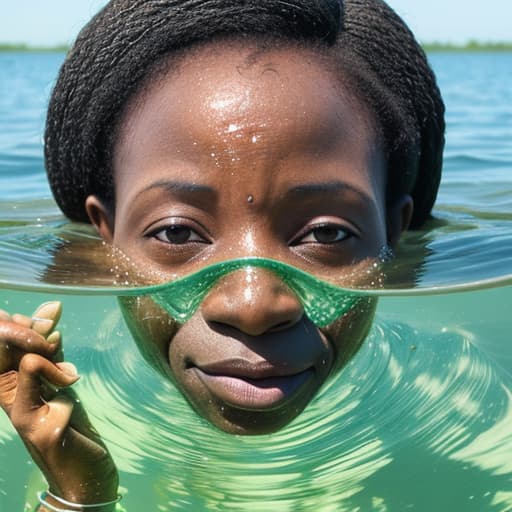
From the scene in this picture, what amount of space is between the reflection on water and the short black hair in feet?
1.86

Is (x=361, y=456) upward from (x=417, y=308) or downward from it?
downward

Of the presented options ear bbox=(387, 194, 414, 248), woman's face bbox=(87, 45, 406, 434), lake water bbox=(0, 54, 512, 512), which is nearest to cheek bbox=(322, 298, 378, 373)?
woman's face bbox=(87, 45, 406, 434)

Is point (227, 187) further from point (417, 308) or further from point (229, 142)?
point (417, 308)

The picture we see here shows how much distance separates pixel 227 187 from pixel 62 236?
146 centimetres

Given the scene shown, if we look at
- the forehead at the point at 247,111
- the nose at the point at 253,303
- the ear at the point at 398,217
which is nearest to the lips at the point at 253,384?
the nose at the point at 253,303

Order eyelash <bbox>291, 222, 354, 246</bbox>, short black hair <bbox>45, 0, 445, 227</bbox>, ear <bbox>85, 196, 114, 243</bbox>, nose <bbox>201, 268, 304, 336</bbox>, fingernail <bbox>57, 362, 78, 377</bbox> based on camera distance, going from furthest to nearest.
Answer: ear <bbox>85, 196, 114, 243</bbox> → short black hair <bbox>45, 0, 445, 227</bbox> → eyelash <bbox>291, 222, 354, 246</bbox> → fingernail <bbox>57, 362, 78, 377</bbox> → nose <bbox>201, 268, 304, 336</bbox>

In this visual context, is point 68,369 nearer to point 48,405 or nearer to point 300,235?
point 48,405

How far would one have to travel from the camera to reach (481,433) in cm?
360

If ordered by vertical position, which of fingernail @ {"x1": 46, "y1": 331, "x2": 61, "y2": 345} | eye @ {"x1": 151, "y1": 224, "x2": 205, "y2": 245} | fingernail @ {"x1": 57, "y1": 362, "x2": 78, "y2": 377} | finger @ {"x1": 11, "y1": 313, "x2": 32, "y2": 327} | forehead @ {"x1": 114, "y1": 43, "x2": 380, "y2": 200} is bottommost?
fingernail @ {"x1": 57, "y1": 362, "x2": 78, "y2": 377}

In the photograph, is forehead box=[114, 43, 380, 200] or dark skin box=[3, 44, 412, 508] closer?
dark skin box=[3, 44, 412, 508]

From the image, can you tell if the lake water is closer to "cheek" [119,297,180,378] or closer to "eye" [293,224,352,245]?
"cheek" [119,297,180,378]

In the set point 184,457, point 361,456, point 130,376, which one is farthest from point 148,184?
point 361,456

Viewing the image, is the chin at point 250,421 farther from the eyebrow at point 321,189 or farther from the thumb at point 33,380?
the eyebrow at point 321,189

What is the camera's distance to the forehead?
308 cm
